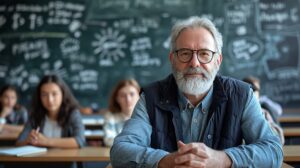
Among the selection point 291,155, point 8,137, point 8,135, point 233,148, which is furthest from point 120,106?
point 233,148

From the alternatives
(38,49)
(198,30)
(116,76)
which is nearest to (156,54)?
(116,76)

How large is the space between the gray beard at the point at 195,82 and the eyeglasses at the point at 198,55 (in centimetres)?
4

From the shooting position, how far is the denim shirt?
1561 millimetres

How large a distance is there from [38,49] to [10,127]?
61.4 inches

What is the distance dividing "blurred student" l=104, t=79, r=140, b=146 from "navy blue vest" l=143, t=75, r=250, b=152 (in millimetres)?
1808

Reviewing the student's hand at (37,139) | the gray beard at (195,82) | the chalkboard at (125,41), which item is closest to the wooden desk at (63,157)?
the student's hand at (37,139)

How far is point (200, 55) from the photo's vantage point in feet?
5.72

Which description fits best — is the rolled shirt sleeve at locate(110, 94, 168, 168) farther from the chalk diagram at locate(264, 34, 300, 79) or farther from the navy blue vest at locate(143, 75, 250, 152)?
the chalk diagram at locate(264, 34, 300, 79)

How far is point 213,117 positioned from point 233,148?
21 centimetres

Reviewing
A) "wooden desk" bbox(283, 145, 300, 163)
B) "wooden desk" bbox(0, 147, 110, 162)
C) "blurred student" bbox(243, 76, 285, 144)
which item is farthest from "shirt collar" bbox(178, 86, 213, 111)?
"wooden desk" bbox(0, 147, 110, 162)

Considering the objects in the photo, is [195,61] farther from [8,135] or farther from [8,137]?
[8,135]

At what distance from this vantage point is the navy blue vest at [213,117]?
1.73m

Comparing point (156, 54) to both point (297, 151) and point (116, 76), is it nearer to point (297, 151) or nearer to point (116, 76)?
point (116, 76)

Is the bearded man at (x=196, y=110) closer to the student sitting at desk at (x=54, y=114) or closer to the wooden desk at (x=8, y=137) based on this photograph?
the student sitting at desk at (x=54, y=114)
